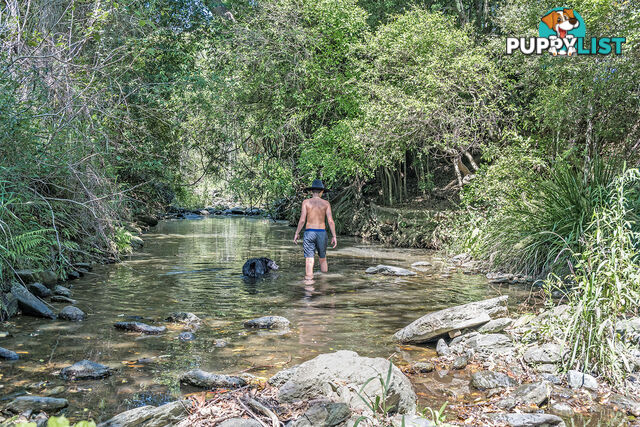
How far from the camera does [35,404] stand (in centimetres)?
419

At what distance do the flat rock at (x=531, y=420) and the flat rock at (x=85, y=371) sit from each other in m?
3.47

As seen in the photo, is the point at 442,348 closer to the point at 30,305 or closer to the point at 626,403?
the point at 626,403

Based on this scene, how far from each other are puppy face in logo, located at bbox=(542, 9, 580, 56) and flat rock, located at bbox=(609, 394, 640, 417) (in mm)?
9580

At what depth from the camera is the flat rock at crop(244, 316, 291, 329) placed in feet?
23.3

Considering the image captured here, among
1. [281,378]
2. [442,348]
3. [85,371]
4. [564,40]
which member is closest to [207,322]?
[85,371]

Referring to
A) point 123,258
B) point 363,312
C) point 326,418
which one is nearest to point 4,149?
point 363,312

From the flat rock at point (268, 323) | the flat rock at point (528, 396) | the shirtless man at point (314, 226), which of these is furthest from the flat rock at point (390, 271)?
the flat rock at point (528, 396)

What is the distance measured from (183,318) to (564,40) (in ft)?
35.3

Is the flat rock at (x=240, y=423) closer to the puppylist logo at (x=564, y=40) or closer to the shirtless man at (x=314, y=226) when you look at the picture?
the shirtless man at (x=314, y=226)

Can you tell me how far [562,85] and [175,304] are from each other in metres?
10.6

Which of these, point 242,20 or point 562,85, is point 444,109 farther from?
point 242,20

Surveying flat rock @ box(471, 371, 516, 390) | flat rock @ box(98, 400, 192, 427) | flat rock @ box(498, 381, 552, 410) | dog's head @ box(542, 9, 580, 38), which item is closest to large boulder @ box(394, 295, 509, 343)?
flat rock @ box(471, 371, 516, 390)

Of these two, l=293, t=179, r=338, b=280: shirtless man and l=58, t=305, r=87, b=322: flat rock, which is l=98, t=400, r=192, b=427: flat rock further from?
l=293, t=179, r=338, b=280: shirtless man

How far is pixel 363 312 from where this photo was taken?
26.3ft
